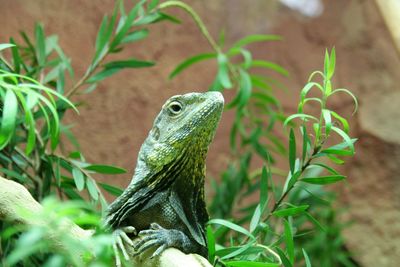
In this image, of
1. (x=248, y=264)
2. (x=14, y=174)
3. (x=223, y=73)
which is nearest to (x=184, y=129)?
(x=248, y=264)

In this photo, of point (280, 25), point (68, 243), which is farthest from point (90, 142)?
point (68, 243)

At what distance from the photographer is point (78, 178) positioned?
2303 mm

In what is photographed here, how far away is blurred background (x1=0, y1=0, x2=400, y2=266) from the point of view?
12.8 ft

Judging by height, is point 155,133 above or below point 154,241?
above

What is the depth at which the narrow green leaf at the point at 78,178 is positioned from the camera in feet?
7.38

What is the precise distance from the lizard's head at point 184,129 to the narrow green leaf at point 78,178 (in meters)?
0.35

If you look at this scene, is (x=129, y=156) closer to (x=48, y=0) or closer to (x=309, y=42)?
(x=48, y=0)

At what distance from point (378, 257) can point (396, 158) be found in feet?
2.19

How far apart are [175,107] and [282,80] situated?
2758 millimetres

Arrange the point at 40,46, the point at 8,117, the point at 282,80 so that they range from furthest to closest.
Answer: the point at 282,80, the point at 40,46, the point at 8,117

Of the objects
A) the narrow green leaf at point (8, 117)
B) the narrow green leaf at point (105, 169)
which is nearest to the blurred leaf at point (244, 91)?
the narrow green leaf at point (105, 169)

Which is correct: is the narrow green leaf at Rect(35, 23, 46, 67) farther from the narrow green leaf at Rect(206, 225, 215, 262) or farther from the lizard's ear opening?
the narrow green leaf at Rect(206, 225, 215, 262)

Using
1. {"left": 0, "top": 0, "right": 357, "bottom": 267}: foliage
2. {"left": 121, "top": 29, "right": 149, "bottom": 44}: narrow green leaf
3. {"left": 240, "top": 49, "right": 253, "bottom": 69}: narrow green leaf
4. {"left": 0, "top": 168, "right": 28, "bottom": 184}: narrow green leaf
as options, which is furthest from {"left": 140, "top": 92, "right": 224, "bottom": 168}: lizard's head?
{"left": 240, "top": 49, "right": 253, "bottom": 69}: narrow green leaf

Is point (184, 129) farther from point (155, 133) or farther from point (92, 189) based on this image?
point (92, 189)
